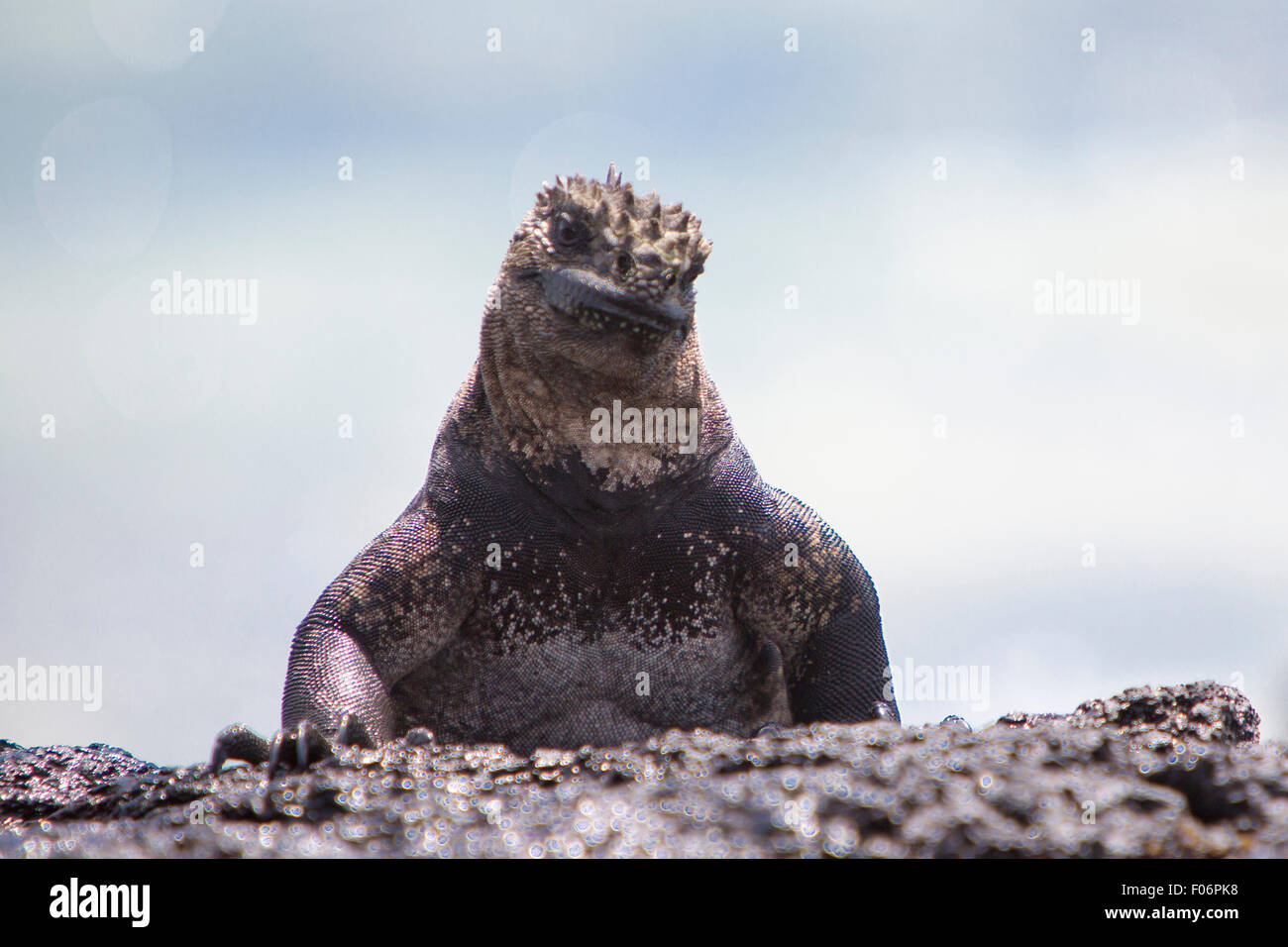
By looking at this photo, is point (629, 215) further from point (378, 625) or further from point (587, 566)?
point (378, 625)

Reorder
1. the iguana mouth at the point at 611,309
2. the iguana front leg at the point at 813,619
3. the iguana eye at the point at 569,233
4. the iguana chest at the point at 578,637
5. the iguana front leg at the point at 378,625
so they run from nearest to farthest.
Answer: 1. the iguana mouth at the point at 611,309
2. the iguana front leg at the point at 378,625
3. the iguana eye at the point at 569,233
4. the iguana chest at the point at 578,637
5. the iguana front leg at the point at 813,619

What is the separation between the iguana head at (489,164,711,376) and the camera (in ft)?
24.0

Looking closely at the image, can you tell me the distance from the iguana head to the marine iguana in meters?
0.02

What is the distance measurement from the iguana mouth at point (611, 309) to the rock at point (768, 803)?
2.77 m

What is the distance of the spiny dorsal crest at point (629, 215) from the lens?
7.55 meters

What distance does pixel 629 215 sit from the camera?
768 centimetres

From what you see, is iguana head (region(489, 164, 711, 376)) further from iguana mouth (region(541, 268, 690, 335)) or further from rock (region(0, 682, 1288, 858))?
rock (region(0, 682, 1288, 858))

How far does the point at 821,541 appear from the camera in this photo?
868 cm

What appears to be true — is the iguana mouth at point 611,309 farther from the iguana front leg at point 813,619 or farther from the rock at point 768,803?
the rock at point 768,803

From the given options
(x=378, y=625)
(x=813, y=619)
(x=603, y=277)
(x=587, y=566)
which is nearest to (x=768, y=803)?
(x=603, y=277)

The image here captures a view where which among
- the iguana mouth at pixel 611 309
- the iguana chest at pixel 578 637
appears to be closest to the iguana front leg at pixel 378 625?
the iguana chest at pixel 578 637

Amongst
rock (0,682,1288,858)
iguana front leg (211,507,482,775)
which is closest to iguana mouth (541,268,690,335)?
iguana front leg (211,507,482,775)

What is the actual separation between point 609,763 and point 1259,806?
2174 millimetres
